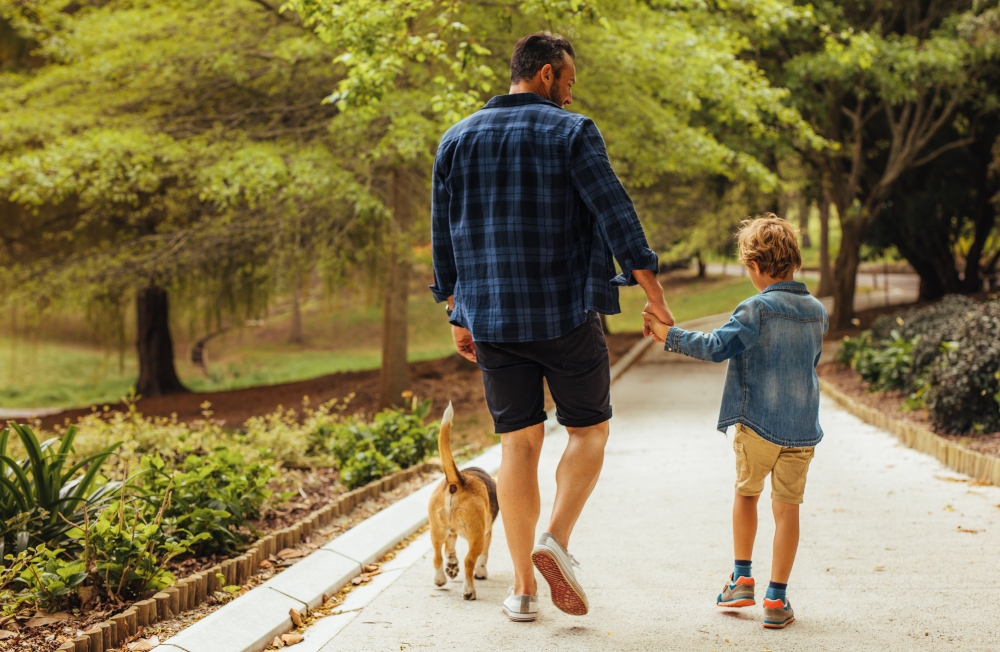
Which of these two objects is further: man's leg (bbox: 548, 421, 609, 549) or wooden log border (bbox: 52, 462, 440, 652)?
man's leg (bbox: 548, 421, 609, 549)

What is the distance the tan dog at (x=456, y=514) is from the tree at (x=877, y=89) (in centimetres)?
1218

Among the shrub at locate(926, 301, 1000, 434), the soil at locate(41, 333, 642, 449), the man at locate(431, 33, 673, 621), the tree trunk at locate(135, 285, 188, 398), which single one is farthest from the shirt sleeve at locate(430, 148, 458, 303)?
the tree trunk at locate(135, 285, 188, 398)

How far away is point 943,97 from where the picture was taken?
68.2 feet

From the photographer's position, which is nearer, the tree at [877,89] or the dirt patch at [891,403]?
the dirt patch at [891,403]

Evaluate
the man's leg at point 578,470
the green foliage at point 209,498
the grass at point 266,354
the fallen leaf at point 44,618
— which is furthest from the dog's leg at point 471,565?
the grass at point 266,354

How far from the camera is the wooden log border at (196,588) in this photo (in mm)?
3237

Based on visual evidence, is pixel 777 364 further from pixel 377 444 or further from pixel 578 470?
pixel 377 444

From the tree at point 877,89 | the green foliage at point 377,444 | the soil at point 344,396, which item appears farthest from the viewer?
the tree at point 877,89

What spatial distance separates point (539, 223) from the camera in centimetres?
355

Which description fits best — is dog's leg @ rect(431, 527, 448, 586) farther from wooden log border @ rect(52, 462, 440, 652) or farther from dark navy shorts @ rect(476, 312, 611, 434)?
wooden log border @ rect(52, 462, 440, 652)

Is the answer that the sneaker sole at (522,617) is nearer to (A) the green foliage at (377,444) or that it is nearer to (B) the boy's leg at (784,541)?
(B) the boy's leg at (784,541)

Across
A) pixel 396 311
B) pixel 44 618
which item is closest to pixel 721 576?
pixel 44 618

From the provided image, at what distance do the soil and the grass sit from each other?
16.2 ft

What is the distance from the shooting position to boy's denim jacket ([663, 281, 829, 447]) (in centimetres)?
362
